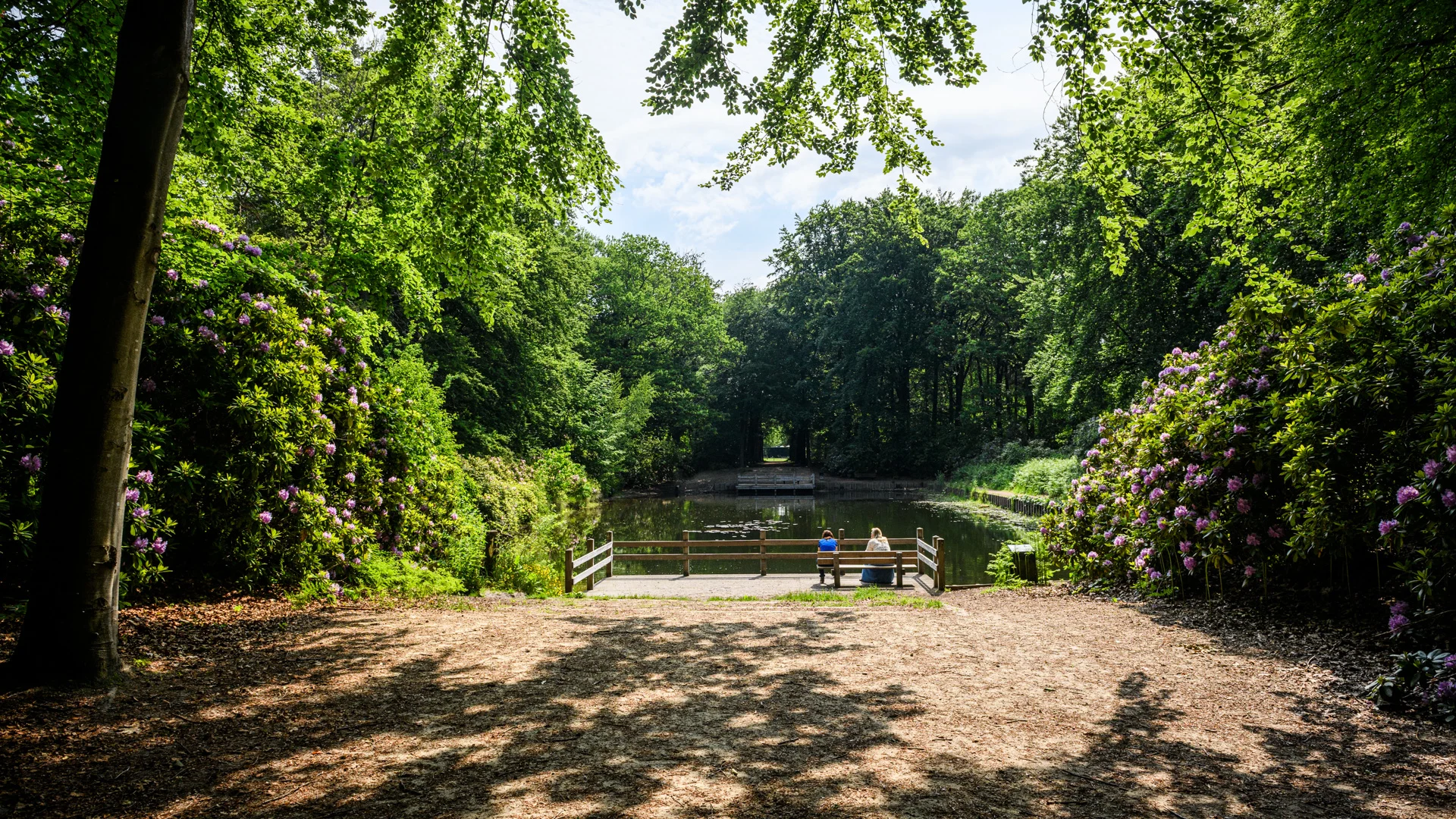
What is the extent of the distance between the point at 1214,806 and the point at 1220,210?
8.28m

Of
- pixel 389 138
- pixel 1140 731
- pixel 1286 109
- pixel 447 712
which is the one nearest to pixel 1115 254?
pixel 1286 109

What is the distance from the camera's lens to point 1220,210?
939 centimetres

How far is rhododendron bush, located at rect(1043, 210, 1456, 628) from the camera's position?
18.2ft

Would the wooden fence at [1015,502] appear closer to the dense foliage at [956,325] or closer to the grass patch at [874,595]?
the dense foliage at [956,325]

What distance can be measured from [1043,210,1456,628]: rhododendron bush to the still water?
6.79m

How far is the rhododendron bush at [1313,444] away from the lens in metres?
5.55

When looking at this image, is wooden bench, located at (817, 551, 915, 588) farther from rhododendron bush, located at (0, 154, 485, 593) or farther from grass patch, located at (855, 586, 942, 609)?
rhododendron bush, located at (0, 154, 485, 593)

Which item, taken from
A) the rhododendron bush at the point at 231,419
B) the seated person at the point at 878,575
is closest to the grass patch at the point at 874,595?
the seated person at the point at 878,575

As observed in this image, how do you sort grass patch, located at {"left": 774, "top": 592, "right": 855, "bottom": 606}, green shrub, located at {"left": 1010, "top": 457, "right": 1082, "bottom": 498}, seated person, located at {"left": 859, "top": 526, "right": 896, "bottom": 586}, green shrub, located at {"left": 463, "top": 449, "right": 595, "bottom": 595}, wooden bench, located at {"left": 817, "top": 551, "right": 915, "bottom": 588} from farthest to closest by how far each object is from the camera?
green shrub, located at {"left": 1010, "top": 457, "right": 1082, "bottom": 498}
seated person, located at {"left": 859, "top": 526, "right": 896, "bottom": 586}
wooden bench, located at {"left": 817, "top": 551, "right": 915, "bottom": 588}
green shrub, located at {"left": 463, "top": 449, "right": 595, "bottom": 595}
grass patch, located at {"left": 774, "top": 592, "right": 855, "bottom": 606}

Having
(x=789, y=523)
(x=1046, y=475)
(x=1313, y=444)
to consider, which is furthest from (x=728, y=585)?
(x=1046, y=475)

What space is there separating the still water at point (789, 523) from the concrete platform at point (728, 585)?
5.35ft

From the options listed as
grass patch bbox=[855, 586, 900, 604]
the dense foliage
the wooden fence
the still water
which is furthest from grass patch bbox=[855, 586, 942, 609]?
the dense foliage

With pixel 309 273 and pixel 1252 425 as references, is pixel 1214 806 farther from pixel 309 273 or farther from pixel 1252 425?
pixel 309 273

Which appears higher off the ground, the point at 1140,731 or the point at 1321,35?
the point at 1321,35
